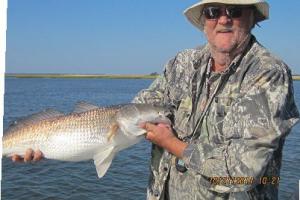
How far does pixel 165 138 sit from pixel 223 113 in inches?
24.4

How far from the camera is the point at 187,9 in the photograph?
482cm

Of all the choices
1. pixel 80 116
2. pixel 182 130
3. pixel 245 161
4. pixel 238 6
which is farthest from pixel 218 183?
pixel 80 116

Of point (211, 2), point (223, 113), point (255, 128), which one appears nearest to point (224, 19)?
point (211, 2)

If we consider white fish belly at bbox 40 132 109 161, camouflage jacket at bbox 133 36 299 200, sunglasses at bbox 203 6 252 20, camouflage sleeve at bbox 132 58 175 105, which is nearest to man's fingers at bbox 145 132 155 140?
camouflage jacket at bbox 133 36 299 200

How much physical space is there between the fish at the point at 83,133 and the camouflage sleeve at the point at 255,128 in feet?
4.08

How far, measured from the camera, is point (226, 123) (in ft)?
13.1

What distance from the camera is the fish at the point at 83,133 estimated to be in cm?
511

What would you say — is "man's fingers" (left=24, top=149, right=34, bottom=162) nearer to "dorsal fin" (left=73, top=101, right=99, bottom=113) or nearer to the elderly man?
"dorsal fin" (left=73, top=101, right=99, bottom=113)

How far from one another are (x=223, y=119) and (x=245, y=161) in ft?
1.80

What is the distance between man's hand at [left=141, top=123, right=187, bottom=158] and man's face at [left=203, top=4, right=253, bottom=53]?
0.93 m

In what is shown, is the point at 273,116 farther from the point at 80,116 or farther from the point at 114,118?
the point at 80,116

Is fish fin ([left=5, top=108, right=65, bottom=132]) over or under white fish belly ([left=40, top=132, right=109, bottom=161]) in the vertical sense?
over

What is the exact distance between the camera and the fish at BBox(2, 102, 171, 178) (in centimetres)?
511
